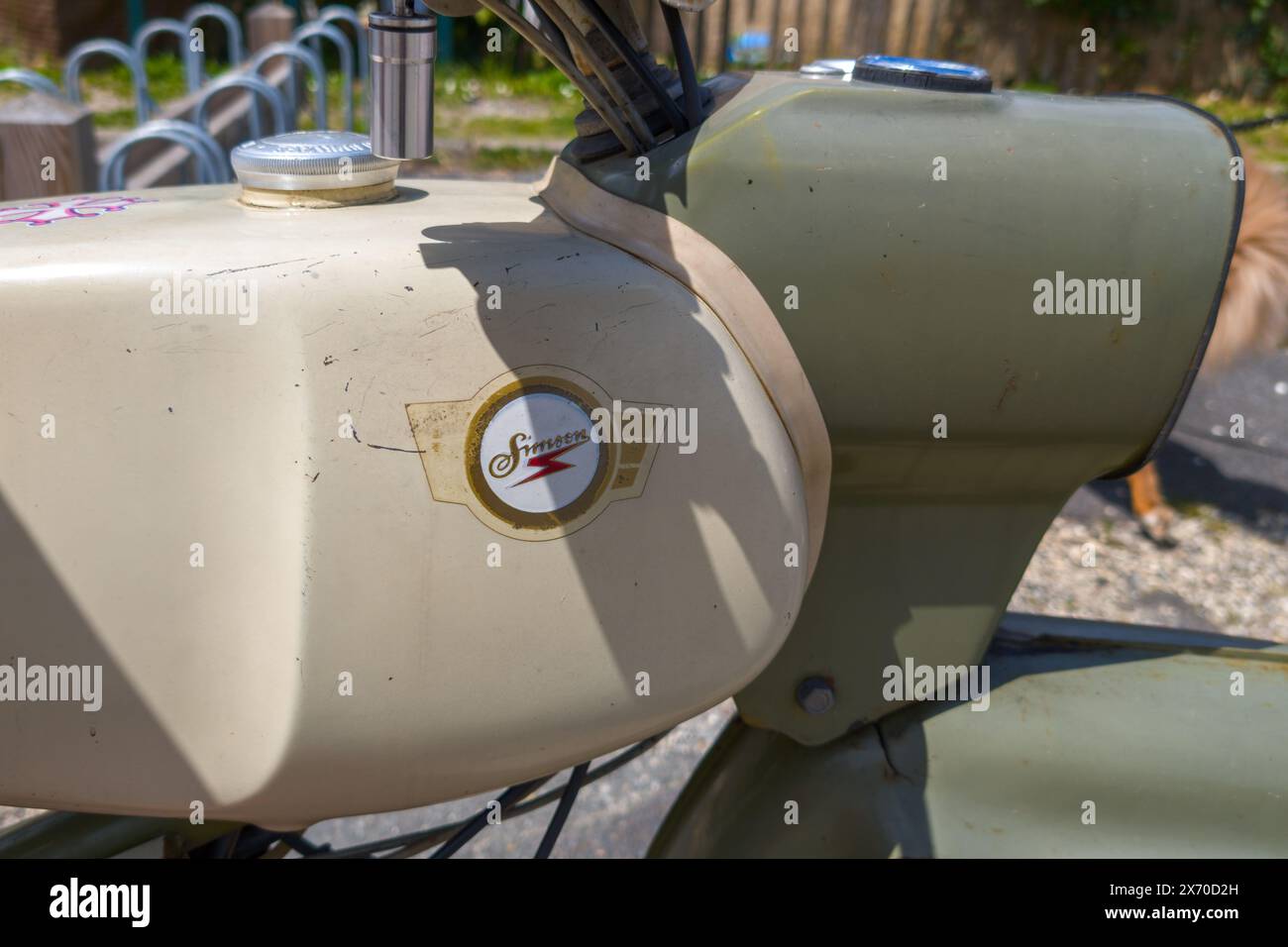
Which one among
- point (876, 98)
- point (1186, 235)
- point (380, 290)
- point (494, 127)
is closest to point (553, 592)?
point (380, 290)

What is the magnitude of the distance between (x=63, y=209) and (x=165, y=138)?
2009 millimetres

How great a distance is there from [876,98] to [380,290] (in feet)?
1.66

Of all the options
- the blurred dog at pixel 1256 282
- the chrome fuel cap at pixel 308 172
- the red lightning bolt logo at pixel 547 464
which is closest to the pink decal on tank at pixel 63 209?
the chrome fuel cap at pixel 308 172

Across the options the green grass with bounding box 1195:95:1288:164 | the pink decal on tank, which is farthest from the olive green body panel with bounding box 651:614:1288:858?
the green grass with bounding box 1195:95:1288:164

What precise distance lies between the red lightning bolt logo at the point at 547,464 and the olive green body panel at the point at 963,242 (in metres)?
0.25

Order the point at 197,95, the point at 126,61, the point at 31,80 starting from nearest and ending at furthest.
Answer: the point at 31,80
the point at 126,61
the point at 197,95

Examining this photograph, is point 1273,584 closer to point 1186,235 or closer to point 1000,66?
point 1186,235

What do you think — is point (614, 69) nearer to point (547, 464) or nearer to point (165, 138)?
point (547, 464)

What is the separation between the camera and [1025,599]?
3529mm

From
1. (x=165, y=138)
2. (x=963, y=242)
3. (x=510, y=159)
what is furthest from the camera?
(x=510, y=159)

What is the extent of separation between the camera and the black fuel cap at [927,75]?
120 cm

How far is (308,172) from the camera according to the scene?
1.24 meters
